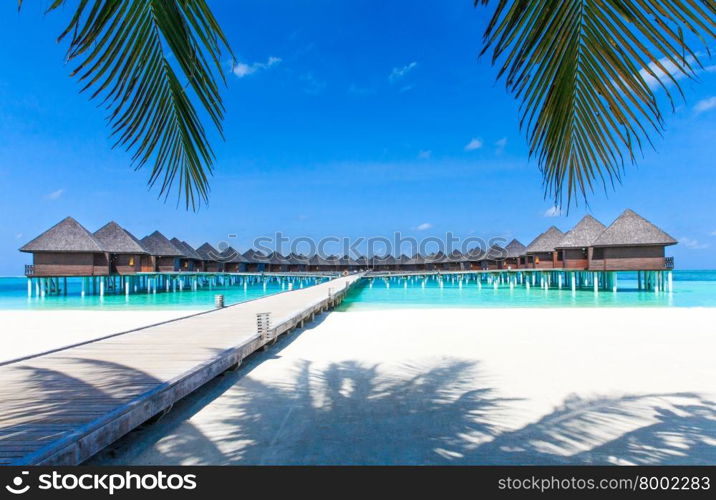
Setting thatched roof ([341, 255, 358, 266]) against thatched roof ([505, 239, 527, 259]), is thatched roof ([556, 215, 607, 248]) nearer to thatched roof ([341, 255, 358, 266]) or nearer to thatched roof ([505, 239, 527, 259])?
thatched roof ([505, 239, 527, 259])

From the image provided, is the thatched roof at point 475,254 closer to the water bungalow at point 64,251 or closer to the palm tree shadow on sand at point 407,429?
the water bungalow at point 64,251

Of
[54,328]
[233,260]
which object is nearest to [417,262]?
[233,260]

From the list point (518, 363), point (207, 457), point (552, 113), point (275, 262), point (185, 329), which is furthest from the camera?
point (275, 262)

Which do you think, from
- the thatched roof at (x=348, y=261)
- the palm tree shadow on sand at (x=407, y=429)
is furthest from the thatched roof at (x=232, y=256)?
the palm tree shadow on sand at (x=407, y=429)

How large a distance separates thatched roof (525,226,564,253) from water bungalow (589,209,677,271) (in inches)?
237

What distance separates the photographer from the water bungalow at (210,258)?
136 feet

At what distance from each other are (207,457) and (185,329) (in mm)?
3981

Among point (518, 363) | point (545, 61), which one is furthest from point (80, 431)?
point (518, 363)

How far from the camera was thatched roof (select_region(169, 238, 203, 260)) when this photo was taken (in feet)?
124

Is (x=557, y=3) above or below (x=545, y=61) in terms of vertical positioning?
above

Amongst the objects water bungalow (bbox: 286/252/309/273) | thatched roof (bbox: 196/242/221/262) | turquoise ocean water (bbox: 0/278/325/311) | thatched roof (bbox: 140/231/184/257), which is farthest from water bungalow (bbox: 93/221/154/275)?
water bungalow (bbox: 286/252/309/273)
